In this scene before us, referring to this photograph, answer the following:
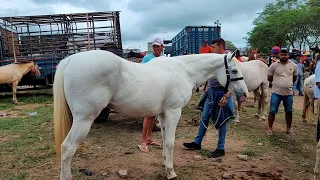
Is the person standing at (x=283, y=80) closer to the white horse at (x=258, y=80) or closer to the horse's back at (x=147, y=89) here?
the white horse at (x=258, y=80)

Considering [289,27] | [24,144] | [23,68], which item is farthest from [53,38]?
[289,27]

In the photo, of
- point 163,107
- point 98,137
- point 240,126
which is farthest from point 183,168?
point 240,126

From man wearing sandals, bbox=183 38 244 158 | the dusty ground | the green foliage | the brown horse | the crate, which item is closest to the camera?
the dusty ground

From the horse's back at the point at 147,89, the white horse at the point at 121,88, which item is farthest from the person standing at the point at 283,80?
the horse's back at the point at 147,89

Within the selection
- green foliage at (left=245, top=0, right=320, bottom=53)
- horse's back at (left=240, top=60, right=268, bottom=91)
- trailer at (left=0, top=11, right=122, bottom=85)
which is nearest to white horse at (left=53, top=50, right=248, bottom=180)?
horse's back at (left=240, top=60, right=268, bottom=91)

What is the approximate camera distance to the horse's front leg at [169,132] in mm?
3494

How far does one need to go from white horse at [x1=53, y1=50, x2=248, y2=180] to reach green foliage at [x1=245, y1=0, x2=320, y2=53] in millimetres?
27093

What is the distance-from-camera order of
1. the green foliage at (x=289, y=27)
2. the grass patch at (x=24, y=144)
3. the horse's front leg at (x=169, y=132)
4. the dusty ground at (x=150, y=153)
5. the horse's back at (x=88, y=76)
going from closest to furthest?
1. the horse's back at (x=88, y=76)
2. the horse's front leg at (x=169, y=132)
3. the dusty ground at (x=150, y=153)
4. the grass patch at (x=24, y=144)
5. the green foliage at (x=289, y=27)

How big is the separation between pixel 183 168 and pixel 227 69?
1.55 meters

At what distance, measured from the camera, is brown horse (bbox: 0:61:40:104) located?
10.1 meters

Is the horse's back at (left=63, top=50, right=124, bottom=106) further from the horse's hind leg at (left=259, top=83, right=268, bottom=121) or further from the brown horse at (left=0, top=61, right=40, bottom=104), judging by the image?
the brown horse at (left=0, top=61, right=40, bottom=104)

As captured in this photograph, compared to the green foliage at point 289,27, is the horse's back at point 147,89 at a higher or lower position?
lower

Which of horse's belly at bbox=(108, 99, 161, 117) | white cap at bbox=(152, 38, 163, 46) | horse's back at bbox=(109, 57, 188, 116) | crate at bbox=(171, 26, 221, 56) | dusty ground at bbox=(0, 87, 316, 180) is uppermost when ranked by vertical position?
crate at bbox=(171, 26, 221, 56)

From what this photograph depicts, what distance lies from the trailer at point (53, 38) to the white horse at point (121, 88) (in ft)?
26.9
